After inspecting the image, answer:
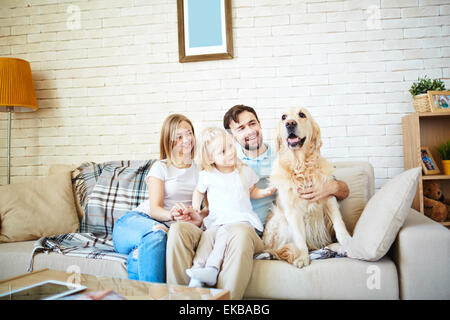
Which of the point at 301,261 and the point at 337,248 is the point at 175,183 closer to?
the point at 301,261

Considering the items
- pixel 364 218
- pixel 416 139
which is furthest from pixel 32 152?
pixel 416 139

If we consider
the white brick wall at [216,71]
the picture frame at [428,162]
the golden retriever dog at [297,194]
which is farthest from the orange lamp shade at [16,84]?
the picture frame at [428,162]

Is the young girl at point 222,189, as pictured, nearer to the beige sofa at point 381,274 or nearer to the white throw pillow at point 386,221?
the beige sofa at point 381,274

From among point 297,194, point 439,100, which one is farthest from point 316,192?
point 439,100

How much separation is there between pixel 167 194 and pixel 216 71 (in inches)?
45.7

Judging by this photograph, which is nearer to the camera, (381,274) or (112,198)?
(381,274)

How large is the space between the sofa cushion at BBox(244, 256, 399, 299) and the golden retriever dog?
11 centimetres

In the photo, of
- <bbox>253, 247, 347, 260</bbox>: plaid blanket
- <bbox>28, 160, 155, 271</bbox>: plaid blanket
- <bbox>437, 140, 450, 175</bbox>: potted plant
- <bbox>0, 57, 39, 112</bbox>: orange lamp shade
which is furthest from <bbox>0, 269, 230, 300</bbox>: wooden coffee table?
<bbox>437, 140, 450, 175</bbox>: potted plant

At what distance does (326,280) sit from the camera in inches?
50.9

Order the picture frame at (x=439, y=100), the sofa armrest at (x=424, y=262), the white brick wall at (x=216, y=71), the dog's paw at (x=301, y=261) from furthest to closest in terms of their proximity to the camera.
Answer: the white brick wall at (x=216, y=71) < the picture frame at (x=439, y=100) < the dog's paw at (x=301, y=261) < the sofa armrest at (x=424, y=262)

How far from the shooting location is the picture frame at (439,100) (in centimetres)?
198

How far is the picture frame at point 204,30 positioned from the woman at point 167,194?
89cm

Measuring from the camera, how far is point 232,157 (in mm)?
1539

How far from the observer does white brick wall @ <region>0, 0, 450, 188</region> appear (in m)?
2.23
